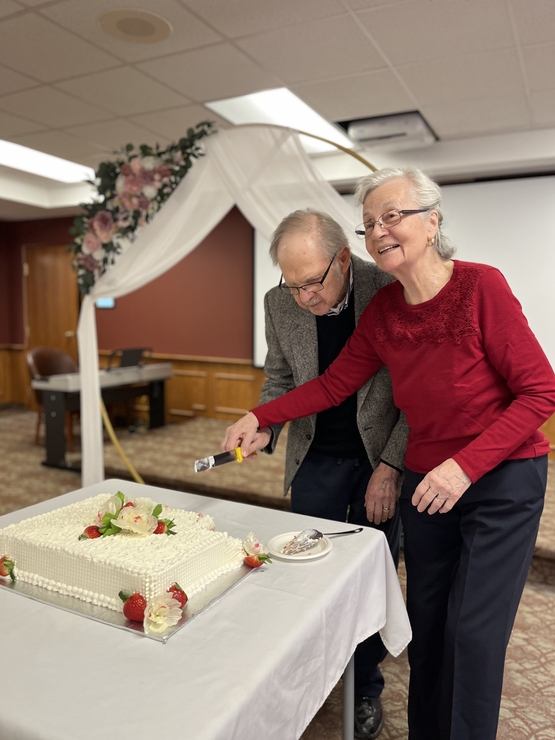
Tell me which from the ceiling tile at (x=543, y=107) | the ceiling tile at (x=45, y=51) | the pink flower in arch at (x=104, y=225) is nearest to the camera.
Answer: the ceiling tile at (x=45, y=51)

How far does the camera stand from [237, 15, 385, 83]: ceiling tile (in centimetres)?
285

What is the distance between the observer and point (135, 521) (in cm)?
128

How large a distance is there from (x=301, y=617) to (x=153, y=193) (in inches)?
103

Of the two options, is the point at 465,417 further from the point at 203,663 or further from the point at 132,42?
the point at 132,42

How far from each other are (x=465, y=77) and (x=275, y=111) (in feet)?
4.82

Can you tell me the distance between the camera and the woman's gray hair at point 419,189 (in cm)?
137

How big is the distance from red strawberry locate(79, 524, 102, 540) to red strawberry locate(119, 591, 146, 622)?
0.24 meters

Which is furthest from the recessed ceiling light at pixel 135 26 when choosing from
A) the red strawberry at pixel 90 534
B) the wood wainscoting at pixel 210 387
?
the wood wainscoting at pixel 210 387

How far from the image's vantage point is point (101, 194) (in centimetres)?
335

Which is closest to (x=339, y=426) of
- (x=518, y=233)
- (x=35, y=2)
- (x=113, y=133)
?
(x=35, y=2)

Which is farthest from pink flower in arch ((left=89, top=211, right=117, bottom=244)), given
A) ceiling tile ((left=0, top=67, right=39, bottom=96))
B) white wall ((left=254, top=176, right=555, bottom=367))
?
white wall ((left=254, top=176, right=555, bottom=367))

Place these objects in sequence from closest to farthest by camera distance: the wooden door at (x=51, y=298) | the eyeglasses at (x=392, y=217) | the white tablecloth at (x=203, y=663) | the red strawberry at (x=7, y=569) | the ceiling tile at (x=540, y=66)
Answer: the white tablecloth at (x=203, y=663)
the red strawberry at (x=7, y=569)
the eyeglasses at (x=392, y=217)
the ceiling tile at (x=540, y=66)
the wooden door at (x=51, y=298)

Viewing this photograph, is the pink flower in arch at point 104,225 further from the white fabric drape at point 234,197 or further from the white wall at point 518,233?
the white wall at point 518,233

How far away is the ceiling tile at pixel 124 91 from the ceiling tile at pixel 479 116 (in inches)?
68.4
